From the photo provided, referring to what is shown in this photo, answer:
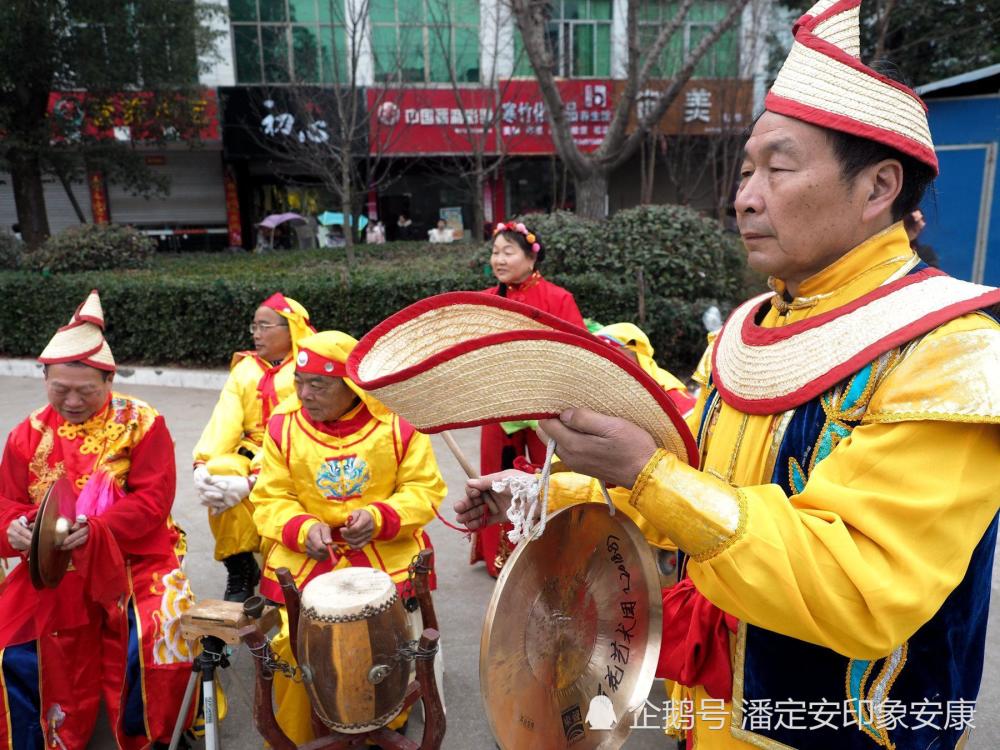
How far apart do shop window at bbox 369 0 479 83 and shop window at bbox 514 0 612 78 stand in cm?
147

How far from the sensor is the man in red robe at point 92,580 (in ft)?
9.10

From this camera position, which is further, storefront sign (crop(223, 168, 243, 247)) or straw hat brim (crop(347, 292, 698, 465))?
storefront sign (crop(223, 168, 243, 247))

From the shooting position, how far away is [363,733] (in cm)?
249

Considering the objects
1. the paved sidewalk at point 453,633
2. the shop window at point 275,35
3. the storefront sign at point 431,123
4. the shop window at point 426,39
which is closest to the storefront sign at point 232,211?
the shop window at point 275,35

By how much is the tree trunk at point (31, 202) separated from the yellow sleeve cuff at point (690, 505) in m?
15.0

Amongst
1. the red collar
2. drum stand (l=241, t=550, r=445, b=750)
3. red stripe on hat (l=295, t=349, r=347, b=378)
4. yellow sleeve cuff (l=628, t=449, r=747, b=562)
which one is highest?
yellow sleeve cuff (l=628, t=449, r=747, b=562)

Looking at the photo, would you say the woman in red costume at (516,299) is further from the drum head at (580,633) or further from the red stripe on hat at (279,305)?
the drum head at (580,633)

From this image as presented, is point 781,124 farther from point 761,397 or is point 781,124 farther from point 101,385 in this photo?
point 101,385

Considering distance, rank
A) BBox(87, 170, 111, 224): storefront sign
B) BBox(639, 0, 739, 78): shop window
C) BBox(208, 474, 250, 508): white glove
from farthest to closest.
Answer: BBox(87, 170, 111, 224): storefront sign
BBox(639, 0, 739, 78): shop window
BBox(208, 474, 250, 508): white glove

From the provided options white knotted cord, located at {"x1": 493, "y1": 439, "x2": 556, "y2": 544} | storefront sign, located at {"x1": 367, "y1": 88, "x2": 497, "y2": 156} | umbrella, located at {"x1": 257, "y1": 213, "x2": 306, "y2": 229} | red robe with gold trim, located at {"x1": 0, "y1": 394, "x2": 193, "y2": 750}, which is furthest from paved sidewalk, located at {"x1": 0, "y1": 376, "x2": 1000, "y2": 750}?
storefront sign, located at {"x1": 367, "y1": 88, "x2": 497, "y2": 156}

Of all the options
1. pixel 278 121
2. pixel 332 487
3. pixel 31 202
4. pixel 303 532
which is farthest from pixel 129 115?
pixel 303 532

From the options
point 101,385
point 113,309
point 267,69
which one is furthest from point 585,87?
point 101,385

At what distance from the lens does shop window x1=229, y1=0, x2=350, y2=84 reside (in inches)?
687

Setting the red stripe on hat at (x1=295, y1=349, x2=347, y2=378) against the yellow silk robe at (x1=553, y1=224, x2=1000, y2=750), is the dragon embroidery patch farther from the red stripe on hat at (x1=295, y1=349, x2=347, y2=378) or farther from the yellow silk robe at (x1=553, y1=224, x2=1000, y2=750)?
the yellow silk robe at (x1=553, y1=224, x2=1000, y2=750)
